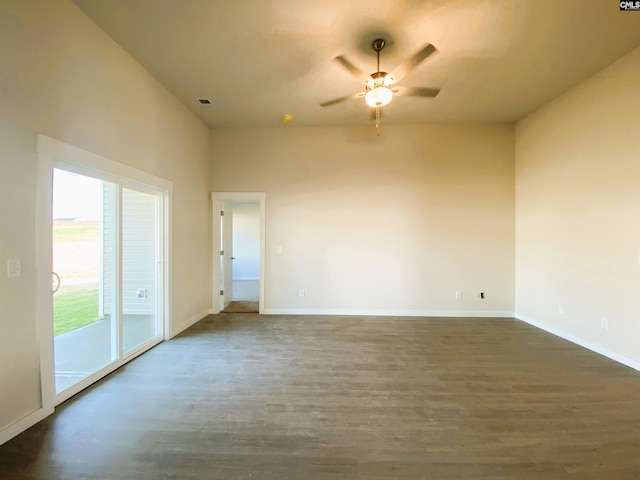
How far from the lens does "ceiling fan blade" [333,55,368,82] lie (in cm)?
254

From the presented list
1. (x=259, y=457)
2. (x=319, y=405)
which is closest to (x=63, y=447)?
(x=259, y=457)

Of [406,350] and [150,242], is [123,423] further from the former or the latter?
[406,350]

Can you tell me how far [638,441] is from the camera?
6.17ft

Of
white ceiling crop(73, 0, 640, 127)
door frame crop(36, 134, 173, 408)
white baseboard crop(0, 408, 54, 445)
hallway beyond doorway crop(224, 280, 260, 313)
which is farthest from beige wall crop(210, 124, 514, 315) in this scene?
white baseboard crop(0, 408, 54, 445)

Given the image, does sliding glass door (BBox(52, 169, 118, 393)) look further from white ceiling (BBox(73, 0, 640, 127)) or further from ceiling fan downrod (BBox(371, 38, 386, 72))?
ceiling fan downrod (BBox(371, 38, 386, 72))

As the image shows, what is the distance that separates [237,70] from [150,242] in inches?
92.2

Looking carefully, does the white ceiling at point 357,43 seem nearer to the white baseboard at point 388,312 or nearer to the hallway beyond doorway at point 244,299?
the white baseboard at point 388,312

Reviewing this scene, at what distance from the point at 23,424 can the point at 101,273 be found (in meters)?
1.28

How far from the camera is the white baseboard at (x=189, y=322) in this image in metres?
3.88

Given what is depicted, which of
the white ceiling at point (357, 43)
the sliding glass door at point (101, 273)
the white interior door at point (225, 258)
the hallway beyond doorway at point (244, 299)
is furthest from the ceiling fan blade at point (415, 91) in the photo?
the hallway beyond doorway at point (244, 299)

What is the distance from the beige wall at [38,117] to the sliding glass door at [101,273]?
30cm

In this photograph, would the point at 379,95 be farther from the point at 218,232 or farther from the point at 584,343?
the point at 584,343

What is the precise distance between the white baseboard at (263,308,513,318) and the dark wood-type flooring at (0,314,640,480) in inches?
51.9

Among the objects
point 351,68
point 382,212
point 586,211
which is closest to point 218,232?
point 382,212
